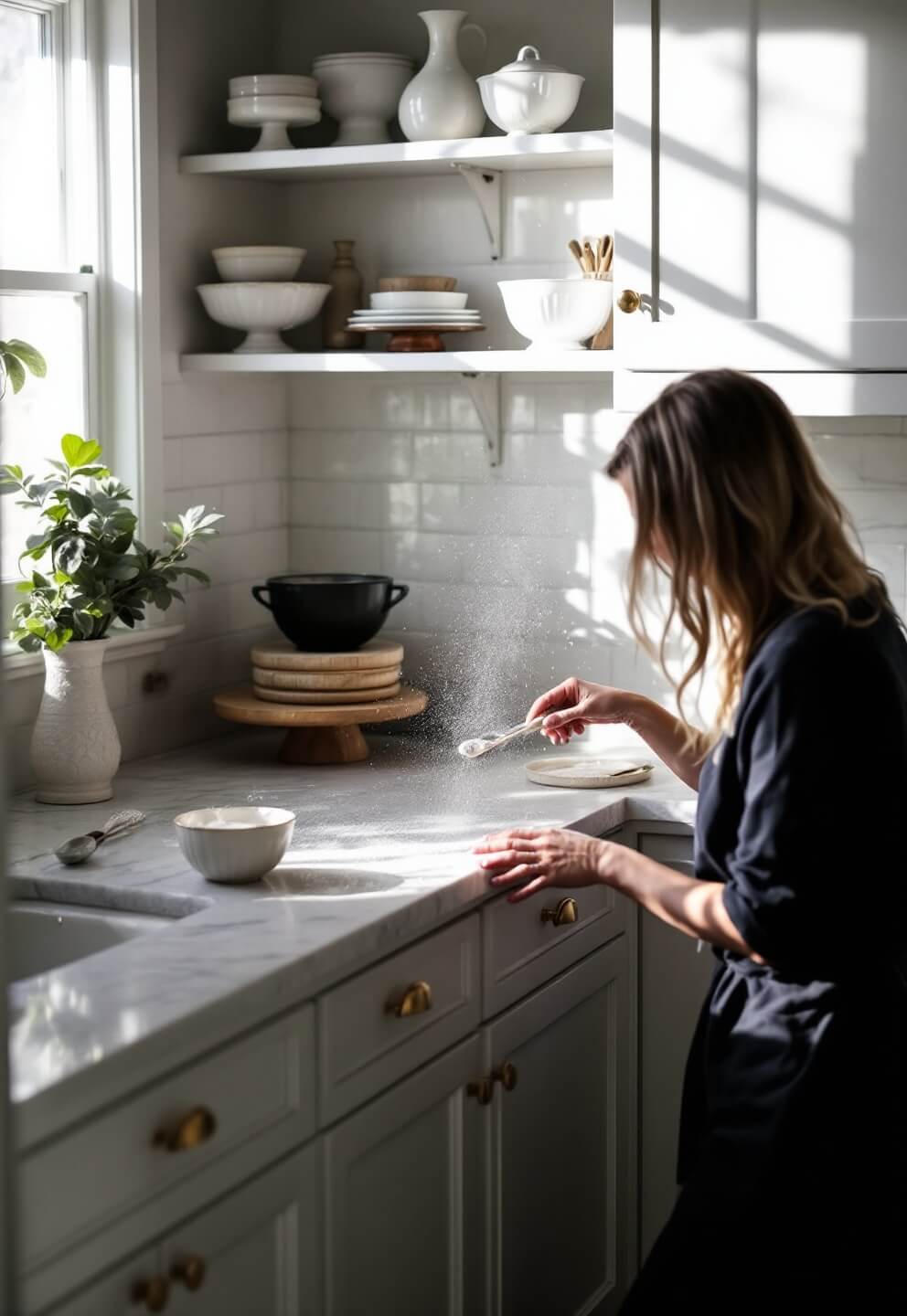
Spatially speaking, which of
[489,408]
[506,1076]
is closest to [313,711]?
[489,408]

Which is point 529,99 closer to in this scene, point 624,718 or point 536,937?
point 624,718

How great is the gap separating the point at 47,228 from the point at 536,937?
1503mm

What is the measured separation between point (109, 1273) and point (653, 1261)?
642 mm

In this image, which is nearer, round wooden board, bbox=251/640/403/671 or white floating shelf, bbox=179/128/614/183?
white floating shelf, bbox=179/128/614/183

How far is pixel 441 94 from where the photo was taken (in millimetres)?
2988

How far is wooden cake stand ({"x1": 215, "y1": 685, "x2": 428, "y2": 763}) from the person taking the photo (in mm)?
2941

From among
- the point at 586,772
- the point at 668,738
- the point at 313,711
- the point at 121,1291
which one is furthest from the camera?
the point at 313,711

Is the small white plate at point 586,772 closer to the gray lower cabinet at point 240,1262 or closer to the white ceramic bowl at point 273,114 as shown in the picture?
the gray lower cabinet at point 240,1262

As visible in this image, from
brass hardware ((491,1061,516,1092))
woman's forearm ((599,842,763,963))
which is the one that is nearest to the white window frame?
brass hardware ((491,1061,516,1092))

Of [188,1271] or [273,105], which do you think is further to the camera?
[273,105]

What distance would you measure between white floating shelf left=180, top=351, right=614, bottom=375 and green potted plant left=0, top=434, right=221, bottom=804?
47 centimetres

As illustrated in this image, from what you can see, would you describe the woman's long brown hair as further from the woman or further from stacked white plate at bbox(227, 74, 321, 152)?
stacked white plate at bbox(227, 74, 321, 152)

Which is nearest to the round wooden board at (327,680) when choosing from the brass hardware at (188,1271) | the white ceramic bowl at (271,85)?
the white ceramic bowl at (271,85)

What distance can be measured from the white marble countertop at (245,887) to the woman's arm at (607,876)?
0.19 ft
